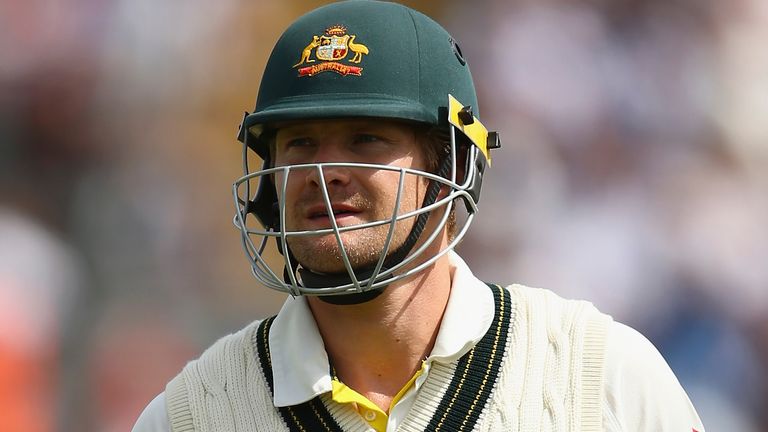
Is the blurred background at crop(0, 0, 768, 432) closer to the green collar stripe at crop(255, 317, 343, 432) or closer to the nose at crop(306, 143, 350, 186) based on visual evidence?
the green collar stripe at crop(255, 317, 343, 432)

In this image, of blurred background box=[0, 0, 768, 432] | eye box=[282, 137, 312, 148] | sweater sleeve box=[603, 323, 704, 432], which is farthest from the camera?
blurred background box=[0, 0, 768, 432]

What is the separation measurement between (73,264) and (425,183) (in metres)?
2.07

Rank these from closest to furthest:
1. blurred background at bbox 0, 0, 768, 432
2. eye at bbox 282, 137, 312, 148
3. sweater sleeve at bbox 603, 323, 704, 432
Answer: sweater sleeve at bbox 603, 323, 704, 432, eye at bbox 282, 137, 312, 148, blurred background at bbox 0, 0, 768, 432

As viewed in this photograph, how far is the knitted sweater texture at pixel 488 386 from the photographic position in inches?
74.4

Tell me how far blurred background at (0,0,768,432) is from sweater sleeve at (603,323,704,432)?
71.1 inches

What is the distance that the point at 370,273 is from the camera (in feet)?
6.23

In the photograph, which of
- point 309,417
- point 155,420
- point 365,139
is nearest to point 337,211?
point 365,139

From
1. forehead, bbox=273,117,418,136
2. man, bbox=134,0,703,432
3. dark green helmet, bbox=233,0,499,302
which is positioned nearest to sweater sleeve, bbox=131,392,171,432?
man, bbox=134,0,703,432

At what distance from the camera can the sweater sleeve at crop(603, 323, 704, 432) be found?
188 cm

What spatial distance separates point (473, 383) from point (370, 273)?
0.96 feet

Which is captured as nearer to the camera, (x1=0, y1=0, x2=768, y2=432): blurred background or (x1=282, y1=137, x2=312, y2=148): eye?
(x1=282, y1=137, x2=312, y2=148): eye

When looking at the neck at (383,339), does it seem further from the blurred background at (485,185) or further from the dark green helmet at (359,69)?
the blurred background at (485,185)

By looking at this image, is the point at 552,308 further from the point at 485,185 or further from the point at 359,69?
the point at 485,185

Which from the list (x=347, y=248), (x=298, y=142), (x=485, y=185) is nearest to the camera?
(x=347, y=248)
